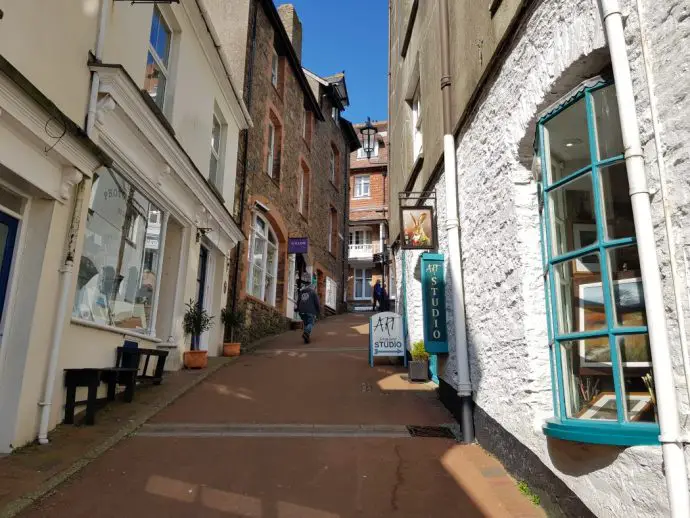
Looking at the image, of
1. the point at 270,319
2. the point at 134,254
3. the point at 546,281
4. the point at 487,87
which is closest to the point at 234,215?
the point at 270,319

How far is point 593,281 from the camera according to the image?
11.4ft

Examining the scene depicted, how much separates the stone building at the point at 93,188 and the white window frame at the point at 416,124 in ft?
12.1

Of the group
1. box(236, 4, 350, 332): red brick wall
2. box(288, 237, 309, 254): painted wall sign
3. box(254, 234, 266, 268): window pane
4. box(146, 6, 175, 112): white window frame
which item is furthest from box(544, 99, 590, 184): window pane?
box(288, 237, 309, 254): painted wall sign

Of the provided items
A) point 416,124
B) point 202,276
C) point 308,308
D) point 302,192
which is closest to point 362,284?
point 302,192

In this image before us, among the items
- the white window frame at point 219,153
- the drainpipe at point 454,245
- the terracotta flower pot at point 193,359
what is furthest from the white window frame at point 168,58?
the drainpipe at point 454,245

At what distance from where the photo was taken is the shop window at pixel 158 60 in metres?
7.55

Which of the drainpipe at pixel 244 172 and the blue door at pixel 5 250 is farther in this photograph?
the drainpipe at pixel 244 172

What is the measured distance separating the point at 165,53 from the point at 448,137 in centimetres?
469

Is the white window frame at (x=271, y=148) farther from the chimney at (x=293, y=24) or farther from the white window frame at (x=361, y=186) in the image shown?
the white window frame at (x=361, y=186)

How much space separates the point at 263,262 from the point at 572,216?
1136cm

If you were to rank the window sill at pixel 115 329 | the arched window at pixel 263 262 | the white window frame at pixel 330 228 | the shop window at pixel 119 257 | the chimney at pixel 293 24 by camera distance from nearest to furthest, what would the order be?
the window sill at pixel 115 329
the shop window at pixel 119 257
the arched window at pixel 263 262
the chimney at pixel 293 24
the white window frame at pixel 330 228

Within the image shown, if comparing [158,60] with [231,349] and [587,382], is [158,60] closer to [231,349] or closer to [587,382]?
[231,349]

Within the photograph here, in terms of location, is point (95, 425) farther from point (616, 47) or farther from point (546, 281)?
point (616, 47)

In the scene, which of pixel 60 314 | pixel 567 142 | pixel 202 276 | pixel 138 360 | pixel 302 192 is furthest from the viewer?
pixel 302 192
